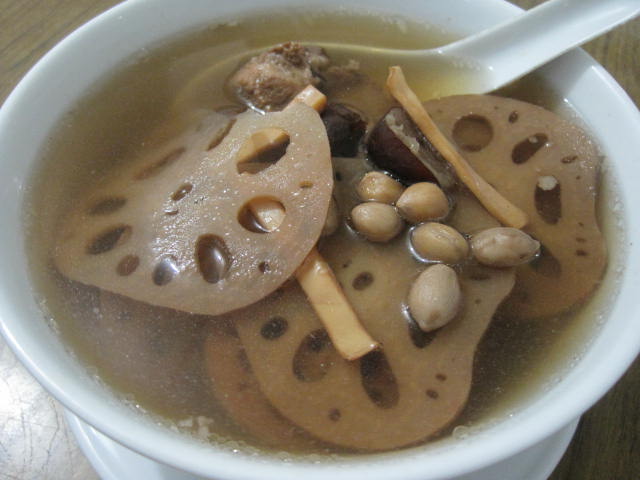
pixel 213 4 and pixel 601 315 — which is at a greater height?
pixel 213 4

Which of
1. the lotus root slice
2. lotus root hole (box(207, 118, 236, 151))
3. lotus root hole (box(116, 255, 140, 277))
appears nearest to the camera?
the lotus root slice

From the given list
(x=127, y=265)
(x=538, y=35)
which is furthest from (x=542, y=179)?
(x=127, y=265)

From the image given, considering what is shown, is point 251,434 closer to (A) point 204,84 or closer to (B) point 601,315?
(B) point 601,315

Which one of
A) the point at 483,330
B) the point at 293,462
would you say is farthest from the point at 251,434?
the point at 483,330

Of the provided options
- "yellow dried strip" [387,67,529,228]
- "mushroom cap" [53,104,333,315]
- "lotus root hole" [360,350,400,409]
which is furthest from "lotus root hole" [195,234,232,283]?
"yellow dried strip" [387,67,529,228]

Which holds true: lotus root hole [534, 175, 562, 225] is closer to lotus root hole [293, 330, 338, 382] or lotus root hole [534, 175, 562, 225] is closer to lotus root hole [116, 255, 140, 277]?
lotus root hole [293, 330, 338, 382]

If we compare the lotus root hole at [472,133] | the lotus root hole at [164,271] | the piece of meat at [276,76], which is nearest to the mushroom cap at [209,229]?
the lotus root hole at [164,271]

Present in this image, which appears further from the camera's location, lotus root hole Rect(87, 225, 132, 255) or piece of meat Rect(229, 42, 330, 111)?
piece of meat Rect(229, 42, 330, 111)
